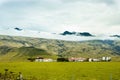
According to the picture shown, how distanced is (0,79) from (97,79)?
78.8 ft

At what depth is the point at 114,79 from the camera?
235 feet

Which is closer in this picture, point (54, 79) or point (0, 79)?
point (0, 79)

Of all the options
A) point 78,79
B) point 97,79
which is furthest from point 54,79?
point 97,79

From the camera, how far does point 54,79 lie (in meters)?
72.6

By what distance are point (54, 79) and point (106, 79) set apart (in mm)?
12198

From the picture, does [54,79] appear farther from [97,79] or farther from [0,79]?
[0,79]

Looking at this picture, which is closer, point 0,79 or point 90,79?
point 0,79

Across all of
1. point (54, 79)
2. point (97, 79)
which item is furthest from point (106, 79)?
point (54, 79)

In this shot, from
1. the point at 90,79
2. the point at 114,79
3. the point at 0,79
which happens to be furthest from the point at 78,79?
the point at 0,79

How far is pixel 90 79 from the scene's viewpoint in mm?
72750

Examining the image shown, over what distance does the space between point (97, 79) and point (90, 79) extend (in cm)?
190

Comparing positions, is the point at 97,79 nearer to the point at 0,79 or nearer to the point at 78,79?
the point at 78,79

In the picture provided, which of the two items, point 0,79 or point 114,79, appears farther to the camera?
point 114,79

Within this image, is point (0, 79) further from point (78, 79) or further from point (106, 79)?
point (106, 79)
